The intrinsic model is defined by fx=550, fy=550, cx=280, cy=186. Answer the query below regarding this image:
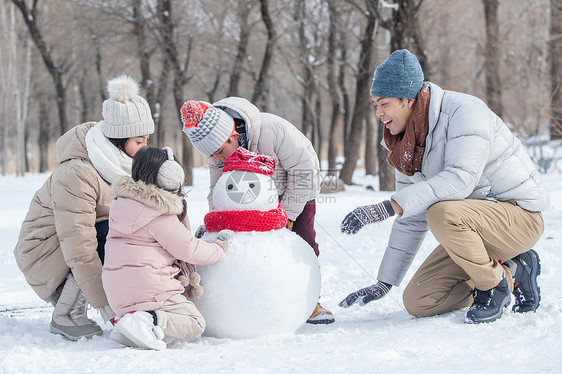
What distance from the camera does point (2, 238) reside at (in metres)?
6.75

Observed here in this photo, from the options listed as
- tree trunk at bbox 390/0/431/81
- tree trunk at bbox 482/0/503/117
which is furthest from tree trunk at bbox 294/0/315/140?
tree trunk at bbox 390/0/431/81

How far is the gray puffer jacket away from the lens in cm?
300

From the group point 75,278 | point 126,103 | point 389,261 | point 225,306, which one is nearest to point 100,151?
point 126,103

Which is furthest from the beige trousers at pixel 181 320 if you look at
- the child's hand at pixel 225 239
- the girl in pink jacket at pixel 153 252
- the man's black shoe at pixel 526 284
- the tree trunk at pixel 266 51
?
the tree trunk at pixel 266 51

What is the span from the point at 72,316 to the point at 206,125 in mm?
1379

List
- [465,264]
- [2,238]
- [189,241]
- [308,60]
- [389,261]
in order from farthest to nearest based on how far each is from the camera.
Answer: [308,60] → [2,238] → [389,261] → [465,264] → [189,241]

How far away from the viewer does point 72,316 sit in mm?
3242

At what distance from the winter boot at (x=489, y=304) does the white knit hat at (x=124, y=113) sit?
222 cm

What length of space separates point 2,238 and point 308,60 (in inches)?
501

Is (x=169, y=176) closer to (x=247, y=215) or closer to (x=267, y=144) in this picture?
(x=247, y=215)

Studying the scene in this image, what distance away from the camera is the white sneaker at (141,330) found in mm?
2699

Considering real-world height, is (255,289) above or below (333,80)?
below

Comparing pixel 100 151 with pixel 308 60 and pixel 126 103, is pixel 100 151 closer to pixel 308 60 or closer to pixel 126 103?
pixel 126 103

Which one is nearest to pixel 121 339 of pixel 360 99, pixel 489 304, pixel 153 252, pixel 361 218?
pixel 153 252
